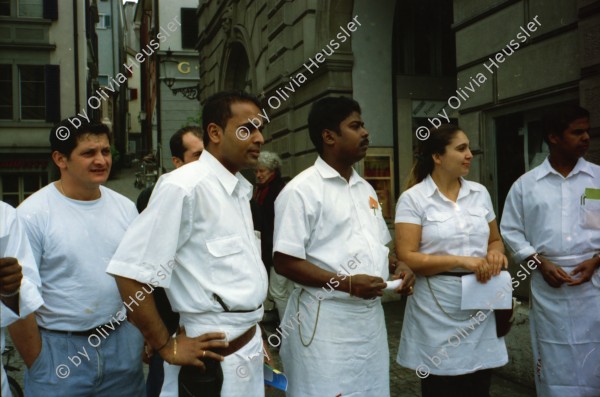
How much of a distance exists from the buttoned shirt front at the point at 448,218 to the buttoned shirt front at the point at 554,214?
0.40 meters

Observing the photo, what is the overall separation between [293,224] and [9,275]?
1352 millimetres

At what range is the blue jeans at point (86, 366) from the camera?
2559mm

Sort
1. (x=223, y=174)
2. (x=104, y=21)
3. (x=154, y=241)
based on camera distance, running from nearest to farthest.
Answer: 1. (x=154, y=241)
2. (x=223, y=174)
3. (x=104, y=21)

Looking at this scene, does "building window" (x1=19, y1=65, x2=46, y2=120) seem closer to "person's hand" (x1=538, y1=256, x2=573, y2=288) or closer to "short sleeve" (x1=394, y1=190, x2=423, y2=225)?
"short sleeve" (x1=394, y1=190, x2=423, y2=225)

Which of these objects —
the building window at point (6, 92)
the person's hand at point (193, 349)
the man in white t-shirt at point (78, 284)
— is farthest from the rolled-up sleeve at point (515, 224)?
the building window at point (6, 92)

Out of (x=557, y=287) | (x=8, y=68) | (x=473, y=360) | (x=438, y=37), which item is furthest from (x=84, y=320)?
(x=8, y=68)

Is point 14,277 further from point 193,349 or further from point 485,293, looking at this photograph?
point 485,293

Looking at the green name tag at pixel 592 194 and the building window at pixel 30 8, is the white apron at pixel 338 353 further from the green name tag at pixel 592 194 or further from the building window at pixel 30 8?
the building window at pixel 30 8

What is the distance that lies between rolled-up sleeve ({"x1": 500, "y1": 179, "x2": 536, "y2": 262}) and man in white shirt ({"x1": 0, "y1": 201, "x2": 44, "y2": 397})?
2.81 meters

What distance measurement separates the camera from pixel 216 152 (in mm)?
2439

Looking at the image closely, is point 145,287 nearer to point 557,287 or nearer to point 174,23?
point 557,287

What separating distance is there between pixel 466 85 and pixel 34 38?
20157 millimetres

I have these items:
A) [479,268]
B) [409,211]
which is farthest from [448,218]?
[479,268]

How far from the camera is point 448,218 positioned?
325cm
